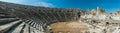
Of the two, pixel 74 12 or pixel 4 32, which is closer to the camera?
pixel 4 32

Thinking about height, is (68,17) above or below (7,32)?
below

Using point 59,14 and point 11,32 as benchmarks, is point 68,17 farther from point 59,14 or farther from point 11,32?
point 11,32

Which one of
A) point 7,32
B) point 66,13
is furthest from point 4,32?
point 66,13

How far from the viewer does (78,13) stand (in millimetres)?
56906

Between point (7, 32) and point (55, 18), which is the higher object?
point (7, 32)

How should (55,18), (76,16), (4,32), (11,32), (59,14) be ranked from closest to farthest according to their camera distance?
(4,32) < (11,32) < (55,18) < (59,14) < (76,16)

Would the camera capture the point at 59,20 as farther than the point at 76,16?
No

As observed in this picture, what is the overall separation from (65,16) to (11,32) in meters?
40.3

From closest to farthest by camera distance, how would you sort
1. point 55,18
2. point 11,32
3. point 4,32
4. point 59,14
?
point 4,32 → point 11,32 → point 55,18 → point 59,14

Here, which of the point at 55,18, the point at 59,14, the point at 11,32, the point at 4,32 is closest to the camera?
the point at 4,32

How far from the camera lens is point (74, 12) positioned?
5641 centimetres

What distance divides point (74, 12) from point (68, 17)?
5.50 m

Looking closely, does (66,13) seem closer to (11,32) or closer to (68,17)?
(68,17)

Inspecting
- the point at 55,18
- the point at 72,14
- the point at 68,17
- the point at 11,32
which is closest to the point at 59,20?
the point at 55,18
